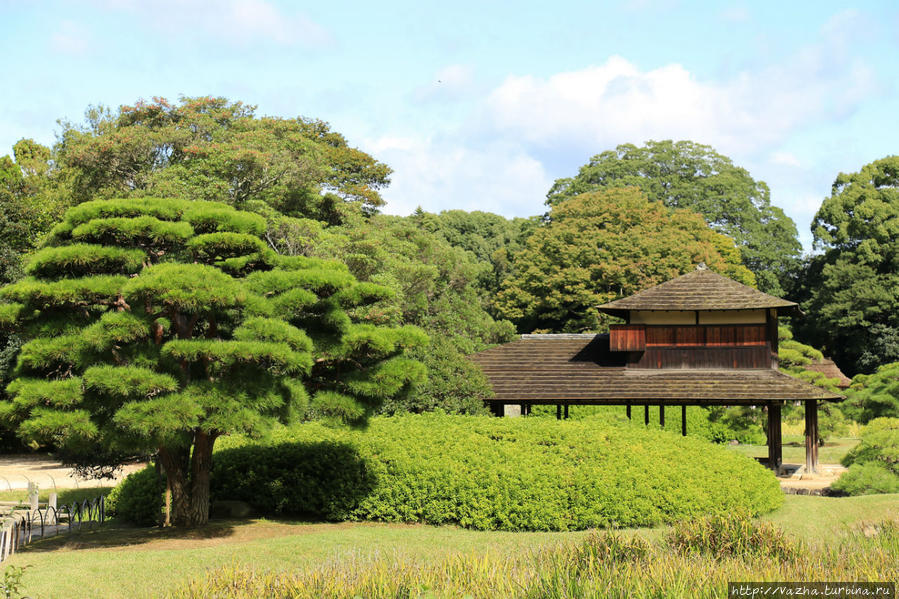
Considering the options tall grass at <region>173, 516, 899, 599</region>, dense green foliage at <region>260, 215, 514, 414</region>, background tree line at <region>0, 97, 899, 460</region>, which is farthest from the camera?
background tree line at <region>0, 97, 899, 460</region>

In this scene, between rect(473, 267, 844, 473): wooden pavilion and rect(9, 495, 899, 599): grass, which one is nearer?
rect(9, 495, 899, 599): grass

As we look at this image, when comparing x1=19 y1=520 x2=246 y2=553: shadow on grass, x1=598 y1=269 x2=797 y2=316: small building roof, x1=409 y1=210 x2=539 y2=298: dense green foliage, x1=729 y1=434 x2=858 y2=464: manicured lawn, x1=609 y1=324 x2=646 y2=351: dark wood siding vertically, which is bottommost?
x1=729 y1=434 x2=858 y2=464: manicured lawn

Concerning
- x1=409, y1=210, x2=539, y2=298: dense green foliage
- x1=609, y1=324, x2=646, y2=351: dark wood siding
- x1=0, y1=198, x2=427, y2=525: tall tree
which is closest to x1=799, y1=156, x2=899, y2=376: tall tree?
x1=409, y1=210, x2=539, y2=298: dense green foliage

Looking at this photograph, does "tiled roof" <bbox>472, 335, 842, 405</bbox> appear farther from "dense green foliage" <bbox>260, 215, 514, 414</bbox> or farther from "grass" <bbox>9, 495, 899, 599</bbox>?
"grass" <bbox>9, 495, 899, 599</bbox>

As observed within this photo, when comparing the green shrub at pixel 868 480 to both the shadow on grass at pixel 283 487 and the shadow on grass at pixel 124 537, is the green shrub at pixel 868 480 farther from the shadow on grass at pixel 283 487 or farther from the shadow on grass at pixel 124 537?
the shadow on grass at pixel 124 537

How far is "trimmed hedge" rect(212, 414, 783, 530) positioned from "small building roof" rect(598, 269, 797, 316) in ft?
24.8

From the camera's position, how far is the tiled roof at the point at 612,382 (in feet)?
71.2

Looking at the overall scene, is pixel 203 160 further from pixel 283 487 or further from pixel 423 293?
pixel 283 487

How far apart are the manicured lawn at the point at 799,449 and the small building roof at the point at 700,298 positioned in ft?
14.6

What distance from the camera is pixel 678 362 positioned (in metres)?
23.6

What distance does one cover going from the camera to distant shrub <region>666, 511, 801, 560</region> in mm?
9062

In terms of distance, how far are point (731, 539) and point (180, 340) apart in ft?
24.6

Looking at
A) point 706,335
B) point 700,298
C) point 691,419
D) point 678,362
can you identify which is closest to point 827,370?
point 691,419

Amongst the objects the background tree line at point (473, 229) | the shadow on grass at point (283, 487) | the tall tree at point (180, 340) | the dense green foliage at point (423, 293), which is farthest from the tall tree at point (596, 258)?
the tall tree at point (180, 340)
